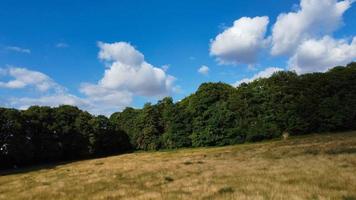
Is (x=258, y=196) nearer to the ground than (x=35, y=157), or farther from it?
nearer to the ground

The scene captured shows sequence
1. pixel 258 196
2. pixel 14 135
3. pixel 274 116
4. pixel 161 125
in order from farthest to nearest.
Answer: pixel 161 125 → pixel 274 116 → pixel 14 135 → pixel 258 196

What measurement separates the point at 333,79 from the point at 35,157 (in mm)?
69960

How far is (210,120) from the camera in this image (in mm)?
91062

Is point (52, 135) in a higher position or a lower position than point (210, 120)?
higher

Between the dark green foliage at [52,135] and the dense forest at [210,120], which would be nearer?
the dark green foliage at [52,135]

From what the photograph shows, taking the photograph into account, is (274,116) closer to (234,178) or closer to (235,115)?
(235,115)

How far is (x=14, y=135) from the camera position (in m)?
72.3

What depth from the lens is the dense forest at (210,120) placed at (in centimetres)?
7806

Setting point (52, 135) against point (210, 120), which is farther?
point (210, 120)

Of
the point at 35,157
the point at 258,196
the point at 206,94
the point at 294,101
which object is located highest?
the point at 206,94

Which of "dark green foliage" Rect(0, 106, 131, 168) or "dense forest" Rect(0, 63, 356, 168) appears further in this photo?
"dense forest" Rect(0, 63, 356, 168)

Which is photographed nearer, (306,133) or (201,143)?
(306,133)

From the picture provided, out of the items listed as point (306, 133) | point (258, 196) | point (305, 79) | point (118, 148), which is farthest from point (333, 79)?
point (258, 196)

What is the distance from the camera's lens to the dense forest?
256ft
